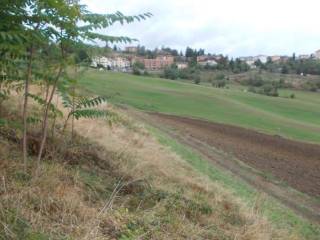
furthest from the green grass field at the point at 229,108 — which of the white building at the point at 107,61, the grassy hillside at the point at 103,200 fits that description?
the white building at the point at 107,61

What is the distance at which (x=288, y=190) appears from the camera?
17.3 meters

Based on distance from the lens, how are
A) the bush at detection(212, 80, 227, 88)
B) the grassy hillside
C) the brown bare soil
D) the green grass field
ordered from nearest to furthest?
the grassy hillside, the brown bare soil, the green grass field, the bush at detection(212, 80, 227, 88)

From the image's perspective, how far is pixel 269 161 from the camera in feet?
74.5

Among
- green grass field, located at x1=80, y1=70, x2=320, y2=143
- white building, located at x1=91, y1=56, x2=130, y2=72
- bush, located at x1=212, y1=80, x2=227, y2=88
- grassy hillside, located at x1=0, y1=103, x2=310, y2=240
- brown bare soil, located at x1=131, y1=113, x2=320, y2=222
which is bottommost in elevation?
bush, located at x1=212, y1=80, x2=227, y2=88

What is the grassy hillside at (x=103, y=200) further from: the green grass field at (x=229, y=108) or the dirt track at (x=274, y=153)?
the green grass field at (x=229, y=108)

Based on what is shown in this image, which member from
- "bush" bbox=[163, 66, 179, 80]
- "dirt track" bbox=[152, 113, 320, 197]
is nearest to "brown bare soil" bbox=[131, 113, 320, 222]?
"dirt track" bbox=[152, 113, 320, 197]

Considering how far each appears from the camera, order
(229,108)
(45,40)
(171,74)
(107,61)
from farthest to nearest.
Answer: (171,74) < (229,108) < (107,61) < (45,40)

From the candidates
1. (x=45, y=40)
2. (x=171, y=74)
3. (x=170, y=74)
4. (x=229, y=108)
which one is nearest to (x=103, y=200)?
(x=45, y=40)

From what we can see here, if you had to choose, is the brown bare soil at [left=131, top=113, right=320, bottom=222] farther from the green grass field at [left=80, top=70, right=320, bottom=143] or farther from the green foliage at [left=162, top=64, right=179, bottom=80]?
the green foliage at [left=162, top=64, right=179, bottom=80]

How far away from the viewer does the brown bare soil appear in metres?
16.6

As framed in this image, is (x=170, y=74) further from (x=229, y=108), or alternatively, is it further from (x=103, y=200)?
(x=103, y=200)

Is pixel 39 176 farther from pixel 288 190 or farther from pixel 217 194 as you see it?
pixel 288 190

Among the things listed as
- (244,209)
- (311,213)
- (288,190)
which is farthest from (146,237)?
(288,190)

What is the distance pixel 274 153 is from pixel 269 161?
2.92 meters
